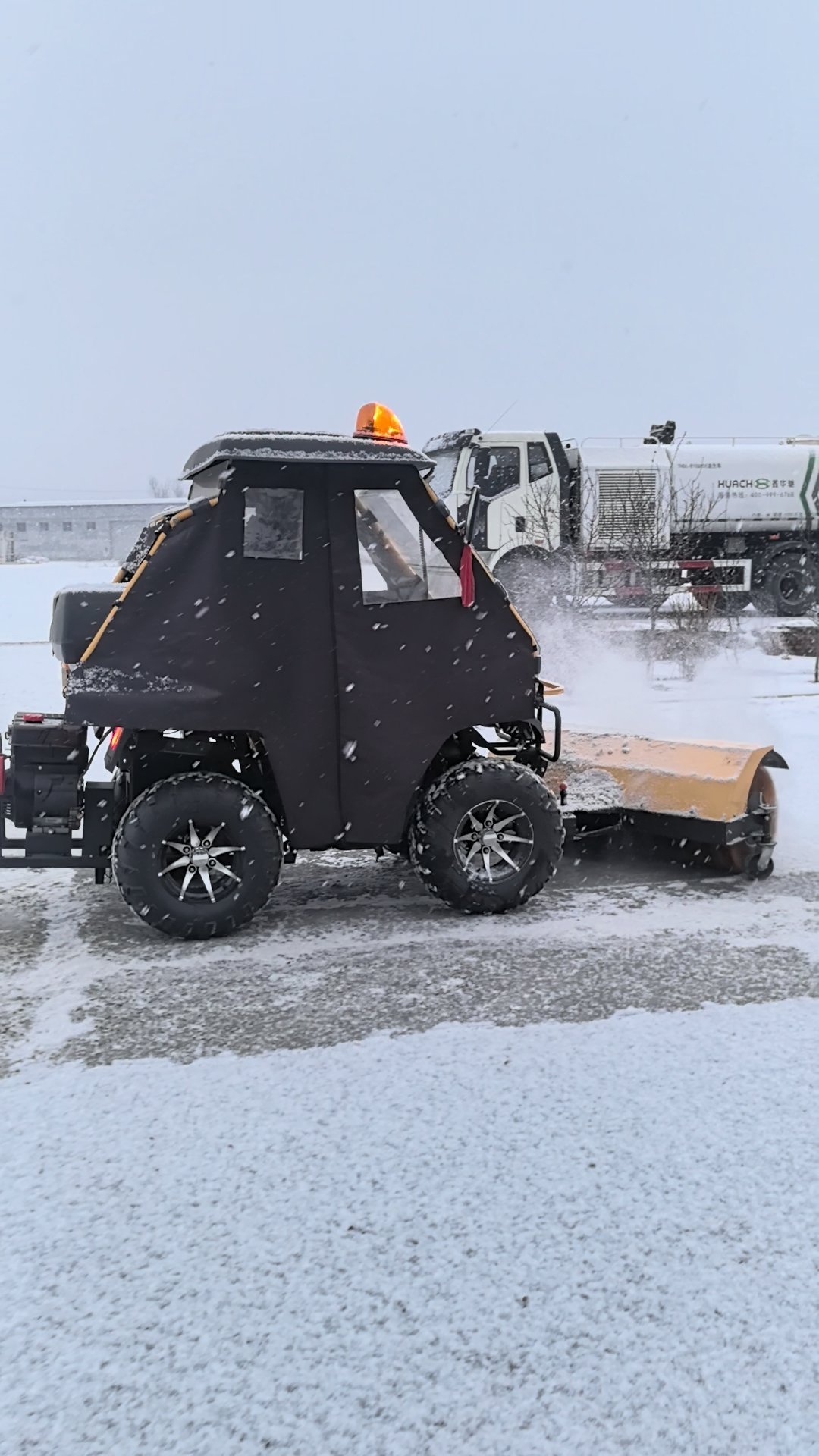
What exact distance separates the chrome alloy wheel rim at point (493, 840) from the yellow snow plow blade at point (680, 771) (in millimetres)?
806

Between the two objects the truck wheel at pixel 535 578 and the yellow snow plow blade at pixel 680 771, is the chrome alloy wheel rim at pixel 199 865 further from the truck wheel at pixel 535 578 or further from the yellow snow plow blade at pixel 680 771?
the truck wheel at pixel 535 578

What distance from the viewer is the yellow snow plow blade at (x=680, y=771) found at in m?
5.05

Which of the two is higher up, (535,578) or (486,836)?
(535,578)

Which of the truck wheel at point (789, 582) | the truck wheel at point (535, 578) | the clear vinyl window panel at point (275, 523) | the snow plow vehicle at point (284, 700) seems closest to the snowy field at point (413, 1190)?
the snow plow vehicle at point (284, 700)

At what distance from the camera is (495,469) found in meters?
16.6

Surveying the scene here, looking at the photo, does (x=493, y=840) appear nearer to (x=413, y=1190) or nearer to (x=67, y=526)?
(x=413, y=1190)

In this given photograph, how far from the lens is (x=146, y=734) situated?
4516 mm

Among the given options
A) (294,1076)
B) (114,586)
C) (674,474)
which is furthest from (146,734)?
(674,474)

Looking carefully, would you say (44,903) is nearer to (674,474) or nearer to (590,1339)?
(590,1339)

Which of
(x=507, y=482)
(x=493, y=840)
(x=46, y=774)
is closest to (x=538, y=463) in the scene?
(x=507, y=482)

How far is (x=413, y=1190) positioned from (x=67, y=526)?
62502 mm

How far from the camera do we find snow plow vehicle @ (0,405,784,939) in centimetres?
430

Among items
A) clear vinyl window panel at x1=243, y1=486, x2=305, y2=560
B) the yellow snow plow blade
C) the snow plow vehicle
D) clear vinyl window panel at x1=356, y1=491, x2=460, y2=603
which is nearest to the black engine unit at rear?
the snow plow vehicle

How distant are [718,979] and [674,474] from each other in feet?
53.4
